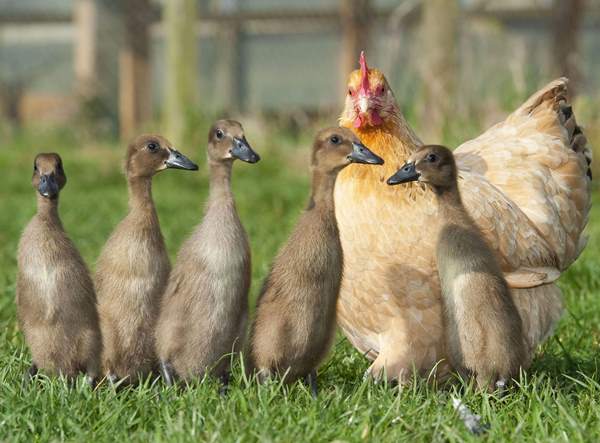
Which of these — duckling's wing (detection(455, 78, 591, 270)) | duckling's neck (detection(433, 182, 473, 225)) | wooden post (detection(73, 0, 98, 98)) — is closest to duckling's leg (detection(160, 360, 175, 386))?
duckling's neck (detection(433, 182, 473, 225))

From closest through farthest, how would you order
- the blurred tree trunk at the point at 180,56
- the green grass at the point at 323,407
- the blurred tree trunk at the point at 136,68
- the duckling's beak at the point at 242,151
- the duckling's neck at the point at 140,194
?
the green grass at the point at 323,407 < the duckling's beak at the point at 242,151 < the duckling's neck at the point at 140,194 < the blurred tree trunk at the point at 180,56 < the blurred tree trunk at the point at 136,68

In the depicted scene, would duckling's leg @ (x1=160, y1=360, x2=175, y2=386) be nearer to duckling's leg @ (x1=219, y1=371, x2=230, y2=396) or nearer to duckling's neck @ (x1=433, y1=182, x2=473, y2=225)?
duckling's leg @ (x1=219, y1=371, x2=230, y2=396)

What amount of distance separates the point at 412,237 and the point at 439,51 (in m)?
6.96

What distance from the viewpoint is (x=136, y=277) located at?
3734 millimetres

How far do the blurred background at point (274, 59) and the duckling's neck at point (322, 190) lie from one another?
6385 mm

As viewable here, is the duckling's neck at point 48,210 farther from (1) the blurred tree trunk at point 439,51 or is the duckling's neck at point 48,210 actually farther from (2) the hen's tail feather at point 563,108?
(1) the blurred tree trunk at point 439,51

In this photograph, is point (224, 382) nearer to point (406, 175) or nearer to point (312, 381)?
point (312, 381)

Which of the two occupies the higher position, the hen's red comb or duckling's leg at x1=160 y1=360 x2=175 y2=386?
the hen's red comb

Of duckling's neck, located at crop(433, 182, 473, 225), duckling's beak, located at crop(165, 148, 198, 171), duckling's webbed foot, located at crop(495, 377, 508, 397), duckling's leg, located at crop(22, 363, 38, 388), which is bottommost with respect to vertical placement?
duckling's webbed foot, located at crop(495, 377, 508, 397)

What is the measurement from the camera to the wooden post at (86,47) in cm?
1429

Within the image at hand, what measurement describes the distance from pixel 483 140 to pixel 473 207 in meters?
1.15

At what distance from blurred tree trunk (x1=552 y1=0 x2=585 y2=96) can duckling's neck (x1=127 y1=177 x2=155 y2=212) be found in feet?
28.6

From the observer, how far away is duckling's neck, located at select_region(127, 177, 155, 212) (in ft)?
12.5

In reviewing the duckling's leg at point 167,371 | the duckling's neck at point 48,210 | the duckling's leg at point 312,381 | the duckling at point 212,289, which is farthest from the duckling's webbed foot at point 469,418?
the duckling's neck at point 48,210
